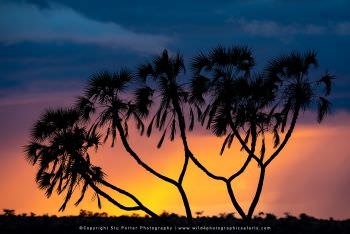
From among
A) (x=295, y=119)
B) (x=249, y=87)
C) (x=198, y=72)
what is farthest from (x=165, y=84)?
(x=295, y=119)

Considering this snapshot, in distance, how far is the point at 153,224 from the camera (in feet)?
131

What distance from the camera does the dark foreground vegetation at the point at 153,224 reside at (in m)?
39.0

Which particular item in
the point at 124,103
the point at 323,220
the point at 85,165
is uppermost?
the point at 124,103

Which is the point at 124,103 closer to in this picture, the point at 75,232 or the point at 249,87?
the point at 249,87

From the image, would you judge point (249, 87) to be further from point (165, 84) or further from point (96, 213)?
point (96, 213)

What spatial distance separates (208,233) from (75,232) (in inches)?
308

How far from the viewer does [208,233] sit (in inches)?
1452

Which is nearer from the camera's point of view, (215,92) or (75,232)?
(215,92)

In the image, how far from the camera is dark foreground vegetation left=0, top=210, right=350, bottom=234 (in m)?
39.0

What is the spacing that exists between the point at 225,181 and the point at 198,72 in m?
5.65

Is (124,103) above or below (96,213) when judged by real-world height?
above

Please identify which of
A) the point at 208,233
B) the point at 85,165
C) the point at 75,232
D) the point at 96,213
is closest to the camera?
the point at 85,165

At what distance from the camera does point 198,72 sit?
116 feet

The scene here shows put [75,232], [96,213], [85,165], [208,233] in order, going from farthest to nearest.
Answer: [96,213] → [75,232] → [208,233] → [85,165]
